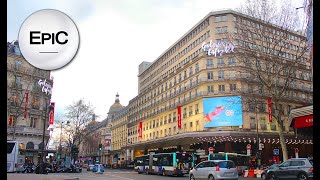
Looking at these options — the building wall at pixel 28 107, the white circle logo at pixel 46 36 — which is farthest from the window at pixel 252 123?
the white circle logo at pixel 46 36

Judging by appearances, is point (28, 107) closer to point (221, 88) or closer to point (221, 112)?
point (221, 112)

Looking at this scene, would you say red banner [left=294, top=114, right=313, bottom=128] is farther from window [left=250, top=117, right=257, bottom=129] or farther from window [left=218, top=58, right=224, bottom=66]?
window [left=218, top=58, right=224, bottom=66]

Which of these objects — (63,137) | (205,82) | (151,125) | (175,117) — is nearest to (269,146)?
(205,82)

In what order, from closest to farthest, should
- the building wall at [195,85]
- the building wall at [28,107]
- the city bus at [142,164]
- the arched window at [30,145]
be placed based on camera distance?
the city bus at [142,164]
the building wall at [28,107]
the building wall at [195,85]
the arched window at [30,145]

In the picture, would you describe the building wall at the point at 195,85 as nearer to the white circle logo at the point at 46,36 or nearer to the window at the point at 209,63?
the window at the point at 209,63

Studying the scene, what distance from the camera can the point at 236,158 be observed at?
137 feet

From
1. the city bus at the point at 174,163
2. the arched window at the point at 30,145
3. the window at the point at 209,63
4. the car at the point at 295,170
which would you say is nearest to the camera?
the car at the point at 295,170

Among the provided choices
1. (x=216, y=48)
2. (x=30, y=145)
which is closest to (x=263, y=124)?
(x=216, y=48)

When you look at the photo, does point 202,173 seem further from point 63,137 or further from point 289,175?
point 63,137

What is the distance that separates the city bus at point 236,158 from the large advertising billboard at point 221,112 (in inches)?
395

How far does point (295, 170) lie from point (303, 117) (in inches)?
130

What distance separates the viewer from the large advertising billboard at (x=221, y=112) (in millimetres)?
53656

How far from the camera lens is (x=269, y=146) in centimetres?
5334

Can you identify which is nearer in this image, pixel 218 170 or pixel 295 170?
pixel 295 170
